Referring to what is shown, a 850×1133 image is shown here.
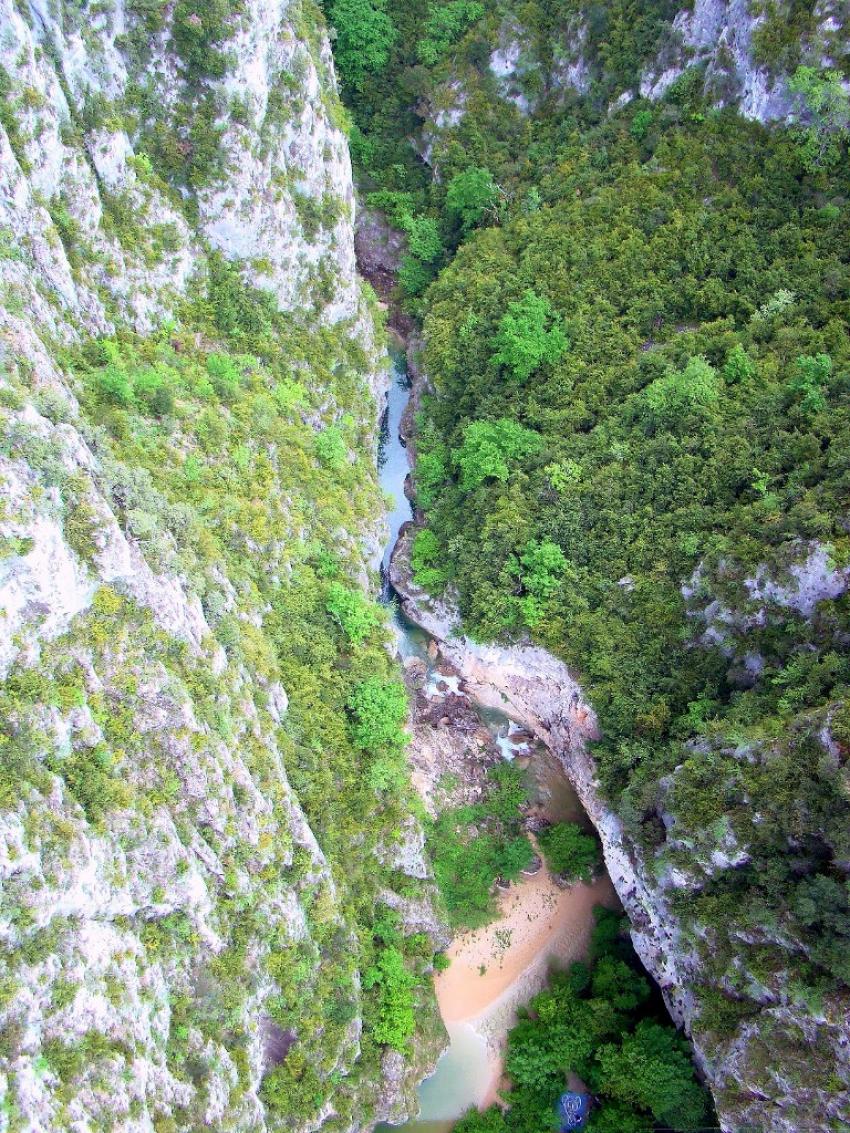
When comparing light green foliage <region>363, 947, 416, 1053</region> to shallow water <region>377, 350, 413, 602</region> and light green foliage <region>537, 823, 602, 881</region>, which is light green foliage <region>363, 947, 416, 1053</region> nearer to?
light green foliage <region>537, 823, 602, 881</region>

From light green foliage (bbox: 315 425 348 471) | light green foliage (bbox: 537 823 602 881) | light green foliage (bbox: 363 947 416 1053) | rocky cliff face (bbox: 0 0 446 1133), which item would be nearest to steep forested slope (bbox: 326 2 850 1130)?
light green foliage (bbox: 537 823 602 881)

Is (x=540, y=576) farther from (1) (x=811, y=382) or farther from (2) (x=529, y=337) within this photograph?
(1) (x=811, y=382)

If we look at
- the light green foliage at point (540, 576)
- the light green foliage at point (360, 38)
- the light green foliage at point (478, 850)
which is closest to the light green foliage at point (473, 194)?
the light green foliage at point (360, 38)

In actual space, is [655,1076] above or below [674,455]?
below

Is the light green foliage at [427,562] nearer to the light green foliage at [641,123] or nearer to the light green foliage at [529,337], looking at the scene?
the light green foliage at [529,337]

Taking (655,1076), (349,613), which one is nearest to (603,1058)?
(655,1076)

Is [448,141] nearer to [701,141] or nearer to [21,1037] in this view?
[701,141]
